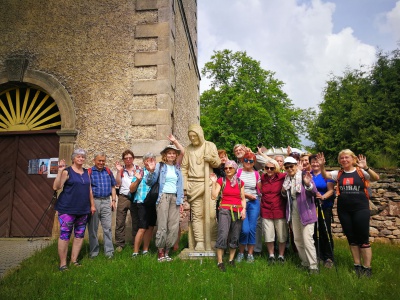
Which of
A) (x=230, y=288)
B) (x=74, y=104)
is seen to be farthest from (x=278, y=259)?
(x=74, y=104)

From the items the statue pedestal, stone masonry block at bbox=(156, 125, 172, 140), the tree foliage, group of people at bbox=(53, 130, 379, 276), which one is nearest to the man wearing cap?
group of people at bbox=(53, 130, 379, 276)

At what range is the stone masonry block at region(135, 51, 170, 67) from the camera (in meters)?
7.08

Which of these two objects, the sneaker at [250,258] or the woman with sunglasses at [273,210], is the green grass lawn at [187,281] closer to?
the sneaker at [250,258]

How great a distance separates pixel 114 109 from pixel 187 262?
3.84m

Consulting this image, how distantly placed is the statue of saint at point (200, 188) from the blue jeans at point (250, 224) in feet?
1.77

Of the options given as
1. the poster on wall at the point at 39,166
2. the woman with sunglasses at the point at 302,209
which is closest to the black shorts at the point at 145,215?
the woman with sunglasses at the point at 302,209

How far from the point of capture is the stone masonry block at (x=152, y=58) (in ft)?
23.2

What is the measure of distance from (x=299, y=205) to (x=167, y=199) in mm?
2080

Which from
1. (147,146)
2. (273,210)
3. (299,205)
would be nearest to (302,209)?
(299,205)

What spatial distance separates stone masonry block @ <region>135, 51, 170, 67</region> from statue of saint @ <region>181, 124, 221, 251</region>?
93.9 inches

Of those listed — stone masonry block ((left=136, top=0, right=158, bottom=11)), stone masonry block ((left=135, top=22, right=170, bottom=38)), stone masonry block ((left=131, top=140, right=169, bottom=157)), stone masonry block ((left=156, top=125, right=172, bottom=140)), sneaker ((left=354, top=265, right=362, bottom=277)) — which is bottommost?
sneaker ((left=354, top=265, right=362, bottom=277))

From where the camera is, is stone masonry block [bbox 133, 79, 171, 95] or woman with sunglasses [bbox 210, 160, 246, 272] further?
stone masonry block [bbox 133, 79, 171, 95]

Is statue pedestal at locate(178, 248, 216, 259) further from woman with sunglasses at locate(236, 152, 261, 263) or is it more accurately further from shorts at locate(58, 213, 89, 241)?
shorts at locate(58, 213, 89, 241)

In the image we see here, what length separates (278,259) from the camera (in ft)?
16.5
